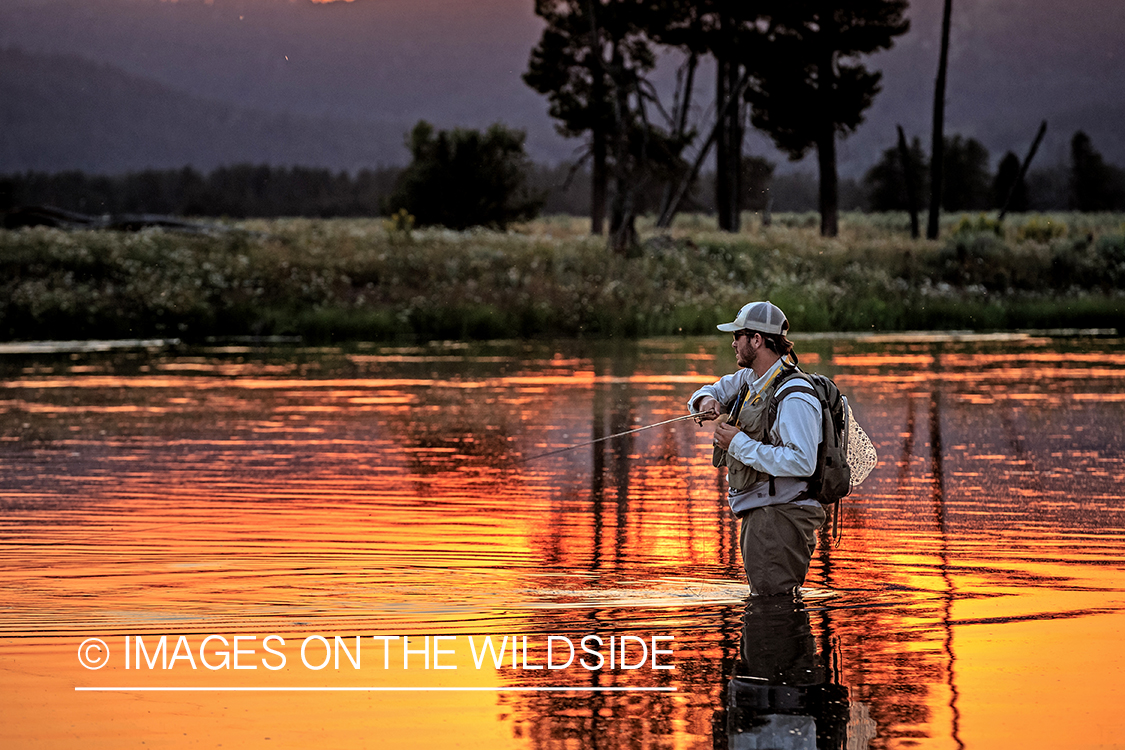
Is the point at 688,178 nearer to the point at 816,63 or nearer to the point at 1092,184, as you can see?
the point at 816,63

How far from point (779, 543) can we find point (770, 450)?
20.6 inches

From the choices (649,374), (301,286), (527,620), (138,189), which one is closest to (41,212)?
(301,286)

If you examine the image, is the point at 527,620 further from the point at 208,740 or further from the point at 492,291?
the point at 492,291

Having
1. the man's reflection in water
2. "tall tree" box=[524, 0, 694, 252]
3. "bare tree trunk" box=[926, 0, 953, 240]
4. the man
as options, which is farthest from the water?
"bare tree trunk" box=[926, 0, 953, 240]

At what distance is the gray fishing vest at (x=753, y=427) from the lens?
281 inches

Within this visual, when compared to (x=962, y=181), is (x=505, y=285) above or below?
below

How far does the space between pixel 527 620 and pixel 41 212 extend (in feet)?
139

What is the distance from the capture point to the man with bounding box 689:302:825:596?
6973mm

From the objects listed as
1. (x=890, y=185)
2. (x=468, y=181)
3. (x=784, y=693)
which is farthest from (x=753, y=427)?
(x=890, y=185)

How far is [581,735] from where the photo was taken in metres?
5.72

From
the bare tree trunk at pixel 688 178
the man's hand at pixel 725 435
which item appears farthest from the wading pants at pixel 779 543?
the bare tree trunk at pixel 688 178

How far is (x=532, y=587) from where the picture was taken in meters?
8.30

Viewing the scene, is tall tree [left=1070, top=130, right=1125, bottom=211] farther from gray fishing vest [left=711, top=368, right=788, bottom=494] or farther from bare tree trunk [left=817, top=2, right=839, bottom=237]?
gray fishing vest [left=711, top=368, right=788, bottom=494]

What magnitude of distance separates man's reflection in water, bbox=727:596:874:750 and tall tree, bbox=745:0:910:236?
4545 cm
